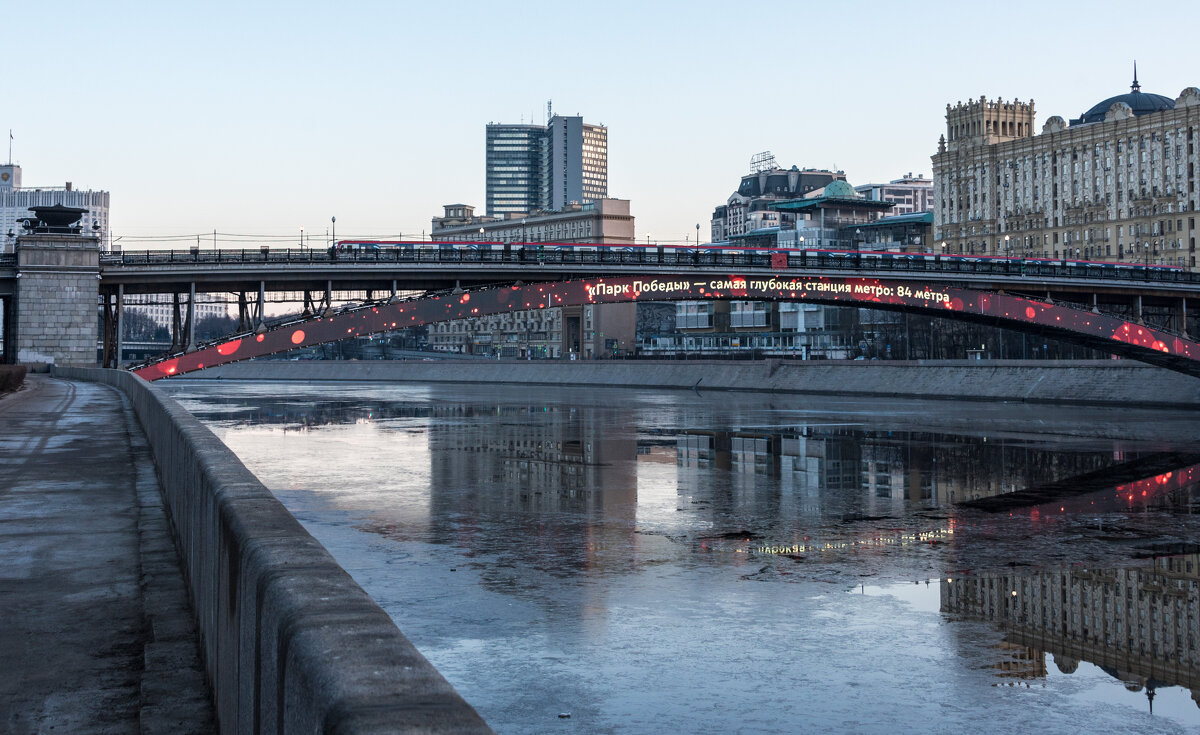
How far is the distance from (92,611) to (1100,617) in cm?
994

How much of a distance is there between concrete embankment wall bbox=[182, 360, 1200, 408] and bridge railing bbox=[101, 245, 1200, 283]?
771cm

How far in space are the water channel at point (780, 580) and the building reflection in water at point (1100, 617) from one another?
4 cm

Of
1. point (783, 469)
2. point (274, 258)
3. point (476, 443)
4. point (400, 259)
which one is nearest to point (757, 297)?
point (400, 259)

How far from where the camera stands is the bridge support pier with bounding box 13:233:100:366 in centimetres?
6384

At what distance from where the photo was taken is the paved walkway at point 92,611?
24.6ft

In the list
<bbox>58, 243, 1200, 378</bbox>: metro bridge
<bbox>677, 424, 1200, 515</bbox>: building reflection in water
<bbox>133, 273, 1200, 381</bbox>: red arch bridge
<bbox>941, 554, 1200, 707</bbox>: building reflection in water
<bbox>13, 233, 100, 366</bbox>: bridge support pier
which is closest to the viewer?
<bbox>941, 554, 1200, 707</bbox>: building reflection in water

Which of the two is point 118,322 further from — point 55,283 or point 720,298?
point 720,298

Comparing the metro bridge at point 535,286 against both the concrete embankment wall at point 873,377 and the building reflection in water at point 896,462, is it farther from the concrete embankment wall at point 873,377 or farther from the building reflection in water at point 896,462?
the building reflection in water at point 896,462

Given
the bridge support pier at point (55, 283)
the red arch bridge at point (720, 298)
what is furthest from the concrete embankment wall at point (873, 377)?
the bridge support pier at point (55, 283)

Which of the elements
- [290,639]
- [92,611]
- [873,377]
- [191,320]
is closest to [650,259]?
[873,377]

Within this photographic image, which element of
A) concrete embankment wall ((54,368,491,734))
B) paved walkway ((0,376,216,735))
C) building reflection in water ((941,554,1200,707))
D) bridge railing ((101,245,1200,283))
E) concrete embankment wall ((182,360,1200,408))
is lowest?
building reflection in water ((941,554,1200,707))

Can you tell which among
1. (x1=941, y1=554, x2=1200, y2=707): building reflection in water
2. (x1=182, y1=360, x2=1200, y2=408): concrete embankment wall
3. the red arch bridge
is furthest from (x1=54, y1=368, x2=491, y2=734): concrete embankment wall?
(x1=182, y1=360, x2=1200, y2=408): concrete embankment wall

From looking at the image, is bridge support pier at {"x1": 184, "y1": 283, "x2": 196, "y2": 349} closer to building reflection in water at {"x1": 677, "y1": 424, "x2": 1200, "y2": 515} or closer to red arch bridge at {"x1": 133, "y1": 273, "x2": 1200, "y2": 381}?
red arch bridge at {"x1": 133, "y1": 273, "x2": 1200, "y2": 381}

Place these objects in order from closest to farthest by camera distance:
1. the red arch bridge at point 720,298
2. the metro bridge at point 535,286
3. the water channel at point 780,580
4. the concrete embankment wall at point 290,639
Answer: the concrete embankment wall at point 290,639 < the water channel at point 780,580 < the red arch bridge at point 720,298 < the metro bridge at point 535,286
